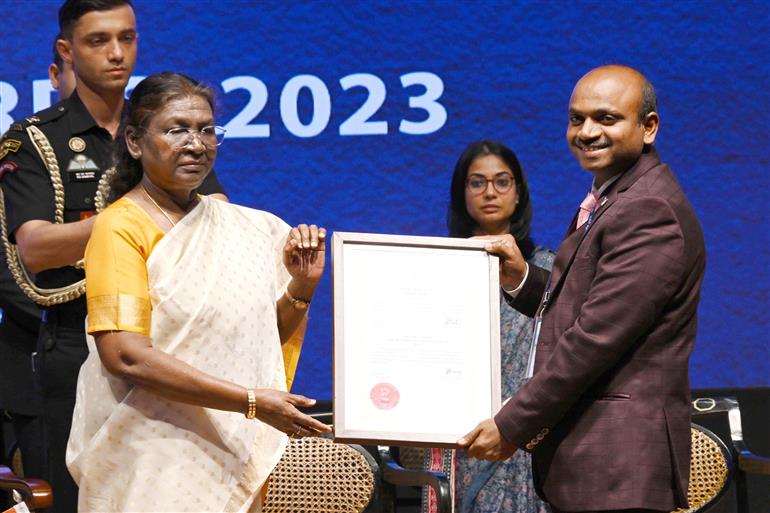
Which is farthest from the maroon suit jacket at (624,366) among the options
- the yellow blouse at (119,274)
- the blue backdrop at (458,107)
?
the blue backdrop at (458,107)

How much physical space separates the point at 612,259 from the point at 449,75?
2115 millimetres

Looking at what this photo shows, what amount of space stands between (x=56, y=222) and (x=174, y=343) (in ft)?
2.70

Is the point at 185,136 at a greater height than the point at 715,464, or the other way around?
the point at 185,136

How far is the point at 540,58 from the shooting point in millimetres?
4695

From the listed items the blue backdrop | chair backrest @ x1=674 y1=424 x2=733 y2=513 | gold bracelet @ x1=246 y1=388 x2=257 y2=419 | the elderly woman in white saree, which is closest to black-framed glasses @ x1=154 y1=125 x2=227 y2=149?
the elderly woman in white saree

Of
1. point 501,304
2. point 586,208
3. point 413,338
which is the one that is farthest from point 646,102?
point 501,304

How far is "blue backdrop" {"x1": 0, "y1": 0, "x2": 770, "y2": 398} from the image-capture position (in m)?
4.66

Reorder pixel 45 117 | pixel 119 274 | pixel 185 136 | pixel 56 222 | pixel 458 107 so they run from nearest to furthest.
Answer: pixel 119 274 < pixel 185 136 < pixel 56 222 < pixel 45 117 < pixel 458 107

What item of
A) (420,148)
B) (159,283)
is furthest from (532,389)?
(420,148)

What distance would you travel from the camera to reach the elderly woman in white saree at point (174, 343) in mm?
2627

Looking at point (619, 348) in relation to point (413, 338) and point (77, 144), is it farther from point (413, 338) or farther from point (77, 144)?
point (77, 144)

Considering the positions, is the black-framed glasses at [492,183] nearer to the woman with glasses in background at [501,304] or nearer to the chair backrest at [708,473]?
the woman with glasses in background at [501,304]

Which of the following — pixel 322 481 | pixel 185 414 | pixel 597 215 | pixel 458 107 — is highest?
pixel 458 107

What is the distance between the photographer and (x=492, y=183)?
171 inches
